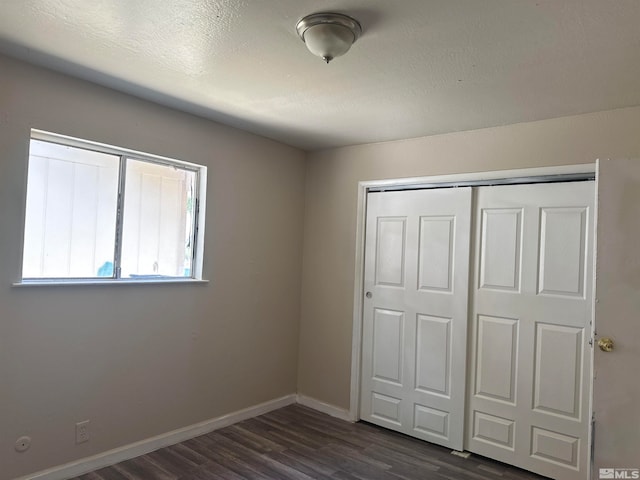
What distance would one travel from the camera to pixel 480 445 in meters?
2.97

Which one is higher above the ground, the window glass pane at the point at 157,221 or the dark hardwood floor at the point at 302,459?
the window glass pane at the point at 157,221

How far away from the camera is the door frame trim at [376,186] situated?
2.84m

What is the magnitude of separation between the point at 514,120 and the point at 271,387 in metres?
2.82

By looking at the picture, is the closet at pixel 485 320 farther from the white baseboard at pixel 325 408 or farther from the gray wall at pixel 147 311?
the gray wall at pixel 147 311

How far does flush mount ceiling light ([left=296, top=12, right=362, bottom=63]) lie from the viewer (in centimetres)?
166

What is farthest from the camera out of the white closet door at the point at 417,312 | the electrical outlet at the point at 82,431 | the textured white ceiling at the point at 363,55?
the white closet door at the point at 417,312

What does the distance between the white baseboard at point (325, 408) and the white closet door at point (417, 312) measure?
0.55 feet

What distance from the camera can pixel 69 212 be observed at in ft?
8.17

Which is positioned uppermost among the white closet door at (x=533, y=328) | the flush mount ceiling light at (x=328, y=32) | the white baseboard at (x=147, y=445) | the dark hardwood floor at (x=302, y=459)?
the flush mount ceiling light at (x=328, y=32)

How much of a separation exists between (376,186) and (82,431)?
104 inches

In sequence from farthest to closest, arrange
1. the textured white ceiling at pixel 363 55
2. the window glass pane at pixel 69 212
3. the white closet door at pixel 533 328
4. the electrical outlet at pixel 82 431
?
the white closet door at pixel 533 328
the electrical outlet at pixel 82 431
the window glass pane at pixel 69 212
the textured white ceiling at pixel 363 55

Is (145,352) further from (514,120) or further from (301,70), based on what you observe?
(514,120)

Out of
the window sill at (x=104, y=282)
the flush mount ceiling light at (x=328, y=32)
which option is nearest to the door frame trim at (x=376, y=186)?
the window sill at (x=104, y=282)

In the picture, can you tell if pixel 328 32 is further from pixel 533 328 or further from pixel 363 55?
pixel 533 328
